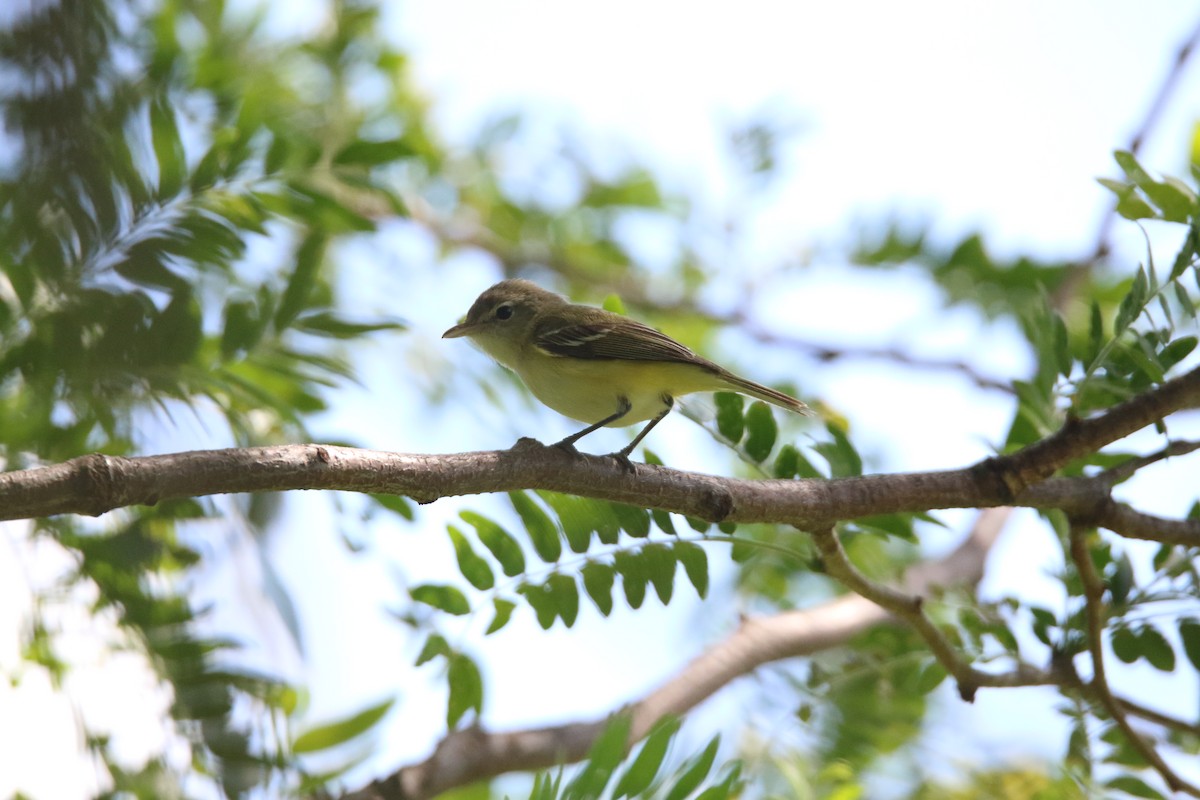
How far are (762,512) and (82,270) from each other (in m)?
1.39

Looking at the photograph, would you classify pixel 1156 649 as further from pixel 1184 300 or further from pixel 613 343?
pixel 613 343

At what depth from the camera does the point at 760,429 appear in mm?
2777

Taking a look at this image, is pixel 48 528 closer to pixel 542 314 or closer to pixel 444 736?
pixel 444 736

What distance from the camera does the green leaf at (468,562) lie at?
2.48 m

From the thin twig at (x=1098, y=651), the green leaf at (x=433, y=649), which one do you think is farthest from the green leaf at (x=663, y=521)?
the thin twig at (x=1098, y=651)

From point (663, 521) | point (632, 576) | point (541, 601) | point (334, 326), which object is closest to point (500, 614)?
point (541, 601)

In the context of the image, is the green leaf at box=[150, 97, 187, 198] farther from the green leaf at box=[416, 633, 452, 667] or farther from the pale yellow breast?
the pale yellow breast

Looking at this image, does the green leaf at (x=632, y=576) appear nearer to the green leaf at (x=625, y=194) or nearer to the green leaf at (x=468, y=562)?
the green leaf at (x=468, y=562)

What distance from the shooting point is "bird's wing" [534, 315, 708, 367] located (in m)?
3.52

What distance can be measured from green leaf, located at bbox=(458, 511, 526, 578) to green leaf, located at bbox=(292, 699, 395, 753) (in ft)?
2.29

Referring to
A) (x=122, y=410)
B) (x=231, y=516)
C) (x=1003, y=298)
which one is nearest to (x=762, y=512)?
(x=231, y=516)

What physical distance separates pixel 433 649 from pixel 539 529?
1.19ft

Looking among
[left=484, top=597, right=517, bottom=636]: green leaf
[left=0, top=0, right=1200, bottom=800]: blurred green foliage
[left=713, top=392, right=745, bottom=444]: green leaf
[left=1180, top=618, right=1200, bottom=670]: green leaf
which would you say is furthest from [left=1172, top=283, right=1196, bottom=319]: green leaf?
[left=484, top=597, right=517, bottom=636]: green leaf

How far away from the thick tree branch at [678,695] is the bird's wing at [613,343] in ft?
2.94
